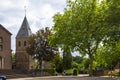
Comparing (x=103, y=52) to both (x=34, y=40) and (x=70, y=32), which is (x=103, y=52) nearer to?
(x=34, y=40)

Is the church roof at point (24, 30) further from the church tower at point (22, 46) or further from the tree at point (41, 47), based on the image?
the tree at point (41, 47)

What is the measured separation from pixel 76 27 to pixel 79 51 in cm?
630

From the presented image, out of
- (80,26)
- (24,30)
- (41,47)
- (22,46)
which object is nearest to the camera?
(80,26)

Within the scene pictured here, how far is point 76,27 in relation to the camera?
7138 centimetres

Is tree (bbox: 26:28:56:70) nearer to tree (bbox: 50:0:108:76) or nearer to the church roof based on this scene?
tree (bbox: 50:0:108:76)

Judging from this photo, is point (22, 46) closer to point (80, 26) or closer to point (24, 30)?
point (24, 30)

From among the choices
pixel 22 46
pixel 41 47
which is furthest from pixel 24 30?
pixel 41 47

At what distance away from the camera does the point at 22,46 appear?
Result: 402 ft

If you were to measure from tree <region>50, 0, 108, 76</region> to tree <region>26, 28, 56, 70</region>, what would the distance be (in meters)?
20.6

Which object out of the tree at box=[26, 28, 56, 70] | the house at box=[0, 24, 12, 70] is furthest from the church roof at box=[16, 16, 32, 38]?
the tree at box=[26, 28, 56, 70]

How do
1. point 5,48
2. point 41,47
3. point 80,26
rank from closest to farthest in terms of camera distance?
point 80,26 < point 41,47 < point 5,48

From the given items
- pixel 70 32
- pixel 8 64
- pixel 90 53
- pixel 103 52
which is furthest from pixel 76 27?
pixel 8 64

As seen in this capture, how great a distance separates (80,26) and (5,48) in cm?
3433

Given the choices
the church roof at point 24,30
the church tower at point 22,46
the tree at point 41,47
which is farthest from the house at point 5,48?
the church roof at point 24,30
